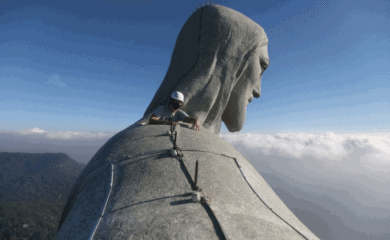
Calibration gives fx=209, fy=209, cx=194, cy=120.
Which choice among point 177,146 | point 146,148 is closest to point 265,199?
point 177,146

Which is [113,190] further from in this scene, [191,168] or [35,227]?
[35,227]

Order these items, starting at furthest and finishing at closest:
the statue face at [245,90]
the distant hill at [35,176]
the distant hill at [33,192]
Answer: the distant hill at [35,176], the distant hill at [33,192], the statue face at [245,90]

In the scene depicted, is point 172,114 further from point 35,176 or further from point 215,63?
point 35,176

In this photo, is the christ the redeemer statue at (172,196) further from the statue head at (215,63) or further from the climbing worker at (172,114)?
the statue head at (215,63)

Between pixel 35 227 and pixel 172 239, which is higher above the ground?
pixel 172 239

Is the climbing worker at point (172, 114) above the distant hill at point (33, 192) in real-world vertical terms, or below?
above

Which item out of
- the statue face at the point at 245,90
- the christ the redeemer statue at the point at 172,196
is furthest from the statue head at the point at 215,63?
the christ the redeemer statue at the point at 172,196

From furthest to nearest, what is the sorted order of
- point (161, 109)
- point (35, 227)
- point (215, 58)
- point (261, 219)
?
point (35, 227) → point (215, 58) → point (161, 109) → point (261, 219)

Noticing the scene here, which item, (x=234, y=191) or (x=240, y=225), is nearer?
(x=240, y=225)
